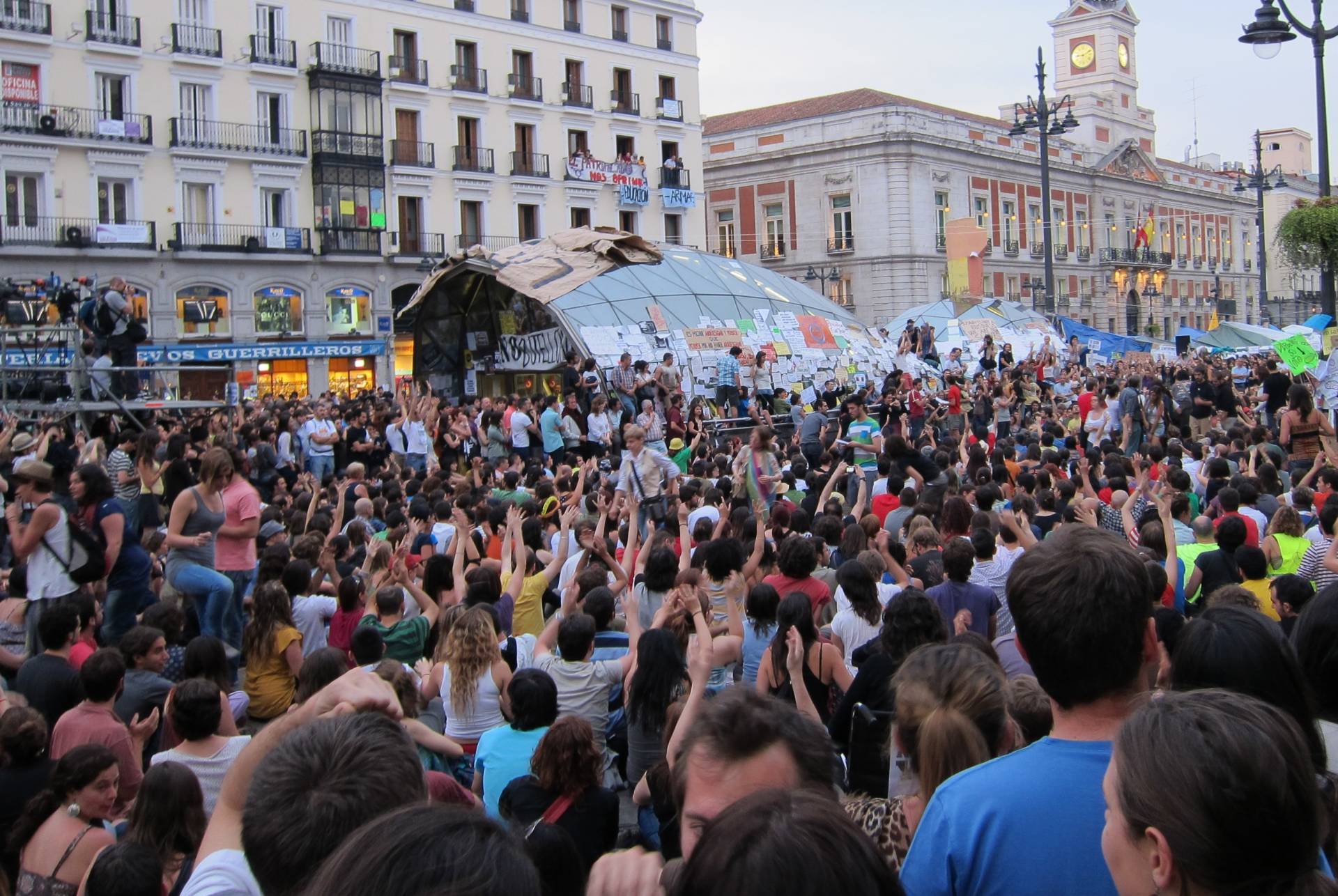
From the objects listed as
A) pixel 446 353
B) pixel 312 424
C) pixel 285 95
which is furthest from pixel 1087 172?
pixel 312 424

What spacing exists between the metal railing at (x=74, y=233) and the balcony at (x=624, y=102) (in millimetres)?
18915

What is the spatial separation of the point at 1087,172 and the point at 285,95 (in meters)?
44.4

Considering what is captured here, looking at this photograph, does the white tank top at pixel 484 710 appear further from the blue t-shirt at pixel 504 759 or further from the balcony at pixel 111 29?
the balcony at pixel 111 29

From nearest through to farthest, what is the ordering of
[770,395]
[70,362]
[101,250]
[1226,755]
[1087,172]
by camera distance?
1. [1226,755]
2. [70,362]
3. [770,395]
4. [101,250]
5. [1087,172]

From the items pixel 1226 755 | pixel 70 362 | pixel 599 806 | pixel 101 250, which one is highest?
pixel 101 250

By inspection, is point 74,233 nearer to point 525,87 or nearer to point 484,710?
point 525,87

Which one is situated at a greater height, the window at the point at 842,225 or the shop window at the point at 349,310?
the window at the point at 842,225

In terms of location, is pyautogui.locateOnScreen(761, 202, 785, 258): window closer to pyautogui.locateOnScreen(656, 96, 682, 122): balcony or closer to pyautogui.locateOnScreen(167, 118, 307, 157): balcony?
pyautogui.locateOnScreen(656, 96, 682, 122): balcony

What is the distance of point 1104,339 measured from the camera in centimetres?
3897

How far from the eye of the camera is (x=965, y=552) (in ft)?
20.3

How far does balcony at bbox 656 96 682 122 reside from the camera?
48188mm

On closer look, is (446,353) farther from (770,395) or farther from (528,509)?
(528,509)

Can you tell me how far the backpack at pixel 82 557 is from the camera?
23.7 ft

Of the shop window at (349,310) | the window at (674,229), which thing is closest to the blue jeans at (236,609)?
the shop window at (349,310)
